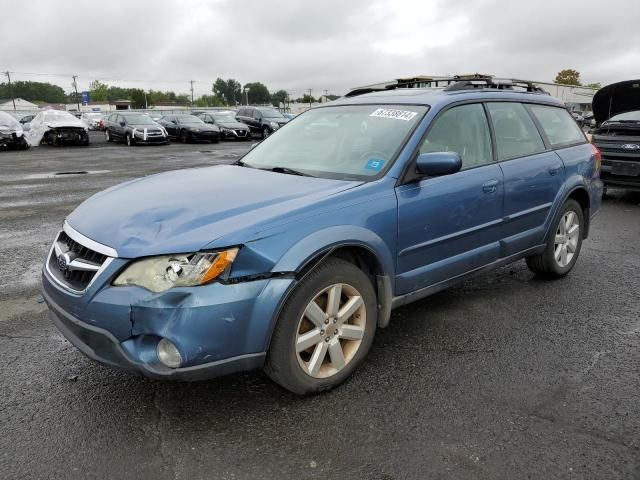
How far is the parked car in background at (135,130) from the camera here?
→ 22844 mm

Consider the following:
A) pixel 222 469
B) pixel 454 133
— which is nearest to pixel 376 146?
pixel 454 133

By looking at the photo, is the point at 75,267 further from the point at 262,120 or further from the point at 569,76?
the point at 569,76

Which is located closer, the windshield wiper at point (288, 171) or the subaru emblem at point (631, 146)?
the windshield wiper at point (288, 171)

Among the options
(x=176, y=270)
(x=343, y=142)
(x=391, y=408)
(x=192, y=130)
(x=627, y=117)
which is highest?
(x=192, y=130)

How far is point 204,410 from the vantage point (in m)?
2.84

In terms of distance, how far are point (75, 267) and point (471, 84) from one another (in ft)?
10.8

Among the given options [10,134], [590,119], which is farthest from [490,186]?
[10,134]

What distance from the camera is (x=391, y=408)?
2.86 m

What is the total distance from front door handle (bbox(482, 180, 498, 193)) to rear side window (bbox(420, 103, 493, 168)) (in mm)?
163

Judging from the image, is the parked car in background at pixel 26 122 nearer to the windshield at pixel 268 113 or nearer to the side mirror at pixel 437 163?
the windshield at pixel 268 113

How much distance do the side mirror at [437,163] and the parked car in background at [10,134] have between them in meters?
20.1

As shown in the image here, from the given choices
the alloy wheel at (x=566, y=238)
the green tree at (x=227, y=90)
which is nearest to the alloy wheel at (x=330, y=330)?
the alloy wheel at (x=566, y=238)

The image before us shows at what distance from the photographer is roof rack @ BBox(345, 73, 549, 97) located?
168 inches

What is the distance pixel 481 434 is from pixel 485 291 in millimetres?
2210
